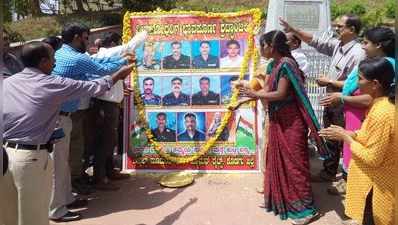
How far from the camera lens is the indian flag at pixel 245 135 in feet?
18.2

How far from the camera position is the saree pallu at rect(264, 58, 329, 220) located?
4.30 metres

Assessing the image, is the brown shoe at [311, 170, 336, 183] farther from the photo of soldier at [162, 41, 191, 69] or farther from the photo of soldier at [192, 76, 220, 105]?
the photo of soldier at [162, 41, 191, 69]

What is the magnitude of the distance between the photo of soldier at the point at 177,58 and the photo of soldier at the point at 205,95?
257 mm

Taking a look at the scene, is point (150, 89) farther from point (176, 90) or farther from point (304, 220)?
point (304, 220)

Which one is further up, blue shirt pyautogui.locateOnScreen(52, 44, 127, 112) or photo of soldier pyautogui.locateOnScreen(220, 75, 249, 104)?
blue shirt pyautogui.locateOnScreen(52, 44, 127, 112)

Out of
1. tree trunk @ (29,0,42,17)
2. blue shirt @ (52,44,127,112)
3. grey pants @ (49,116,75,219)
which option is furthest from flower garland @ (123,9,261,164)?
tree trunk @ (29,0,42,17)

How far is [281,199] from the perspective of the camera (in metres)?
4.52

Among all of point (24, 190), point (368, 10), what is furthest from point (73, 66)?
point (368, 10)

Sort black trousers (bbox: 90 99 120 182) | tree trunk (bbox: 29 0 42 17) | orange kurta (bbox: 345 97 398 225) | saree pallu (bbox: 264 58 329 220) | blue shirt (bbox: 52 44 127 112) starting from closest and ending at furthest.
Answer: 1. orange kurta (bbox: 345 97 398 225)
2. saree pallu (bbox: 264 58 329 220)
3. blue shirt (bbox: 52 44 127 112)
4. black trousers (bbox: 90 99 120 182)
5. tree trunk (bbox: 29 0 42 17)

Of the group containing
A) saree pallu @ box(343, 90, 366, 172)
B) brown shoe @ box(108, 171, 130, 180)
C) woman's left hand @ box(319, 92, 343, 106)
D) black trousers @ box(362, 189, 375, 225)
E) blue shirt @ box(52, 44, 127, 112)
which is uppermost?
blue shirt @ box(52, 44, 127, 112)

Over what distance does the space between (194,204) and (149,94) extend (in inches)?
58.1

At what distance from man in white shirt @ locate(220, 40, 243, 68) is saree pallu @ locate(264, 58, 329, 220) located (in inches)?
40.3

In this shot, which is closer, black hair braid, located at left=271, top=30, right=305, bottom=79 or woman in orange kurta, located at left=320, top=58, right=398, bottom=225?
woman in orange kurta, located at left=320, top=58, right=398, bottom=225

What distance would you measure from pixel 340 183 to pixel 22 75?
11.4ft
